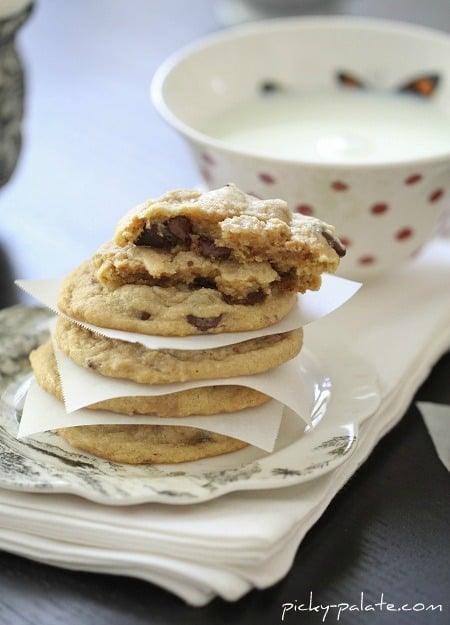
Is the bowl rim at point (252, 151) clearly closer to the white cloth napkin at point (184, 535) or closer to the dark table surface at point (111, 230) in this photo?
the dark table surface at point (111, 230)

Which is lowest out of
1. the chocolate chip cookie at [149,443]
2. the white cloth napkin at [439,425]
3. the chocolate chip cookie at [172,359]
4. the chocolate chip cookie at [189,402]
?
the white cloth napkin at [439,425]

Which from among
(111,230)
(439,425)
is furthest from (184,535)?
(111,230)

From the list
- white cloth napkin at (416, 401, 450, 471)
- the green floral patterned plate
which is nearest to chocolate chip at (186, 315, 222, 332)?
the green floral patterned plate

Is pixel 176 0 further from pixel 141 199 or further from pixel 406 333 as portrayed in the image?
A: pixel 406 333

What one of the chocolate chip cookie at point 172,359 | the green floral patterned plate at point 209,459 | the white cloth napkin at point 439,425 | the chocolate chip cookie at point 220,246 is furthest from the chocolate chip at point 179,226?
the white cloth napkin at point 439,425

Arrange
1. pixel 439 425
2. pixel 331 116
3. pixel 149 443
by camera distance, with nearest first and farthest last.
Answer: pixel 149 443 → pixel 439 425 → pixel 331 116

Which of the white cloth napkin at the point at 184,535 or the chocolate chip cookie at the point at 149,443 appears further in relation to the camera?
the chocolate chip cookie at the point at 149,443

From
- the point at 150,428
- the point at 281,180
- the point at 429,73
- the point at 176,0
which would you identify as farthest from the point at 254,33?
the point at 176,0

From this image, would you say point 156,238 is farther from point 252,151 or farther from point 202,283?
point 252,151

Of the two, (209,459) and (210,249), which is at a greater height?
(210,249)

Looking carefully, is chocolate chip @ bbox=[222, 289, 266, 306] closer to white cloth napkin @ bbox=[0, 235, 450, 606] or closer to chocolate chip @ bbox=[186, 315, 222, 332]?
chocolate chip @ bbox=[186, 315, 222, 332]
